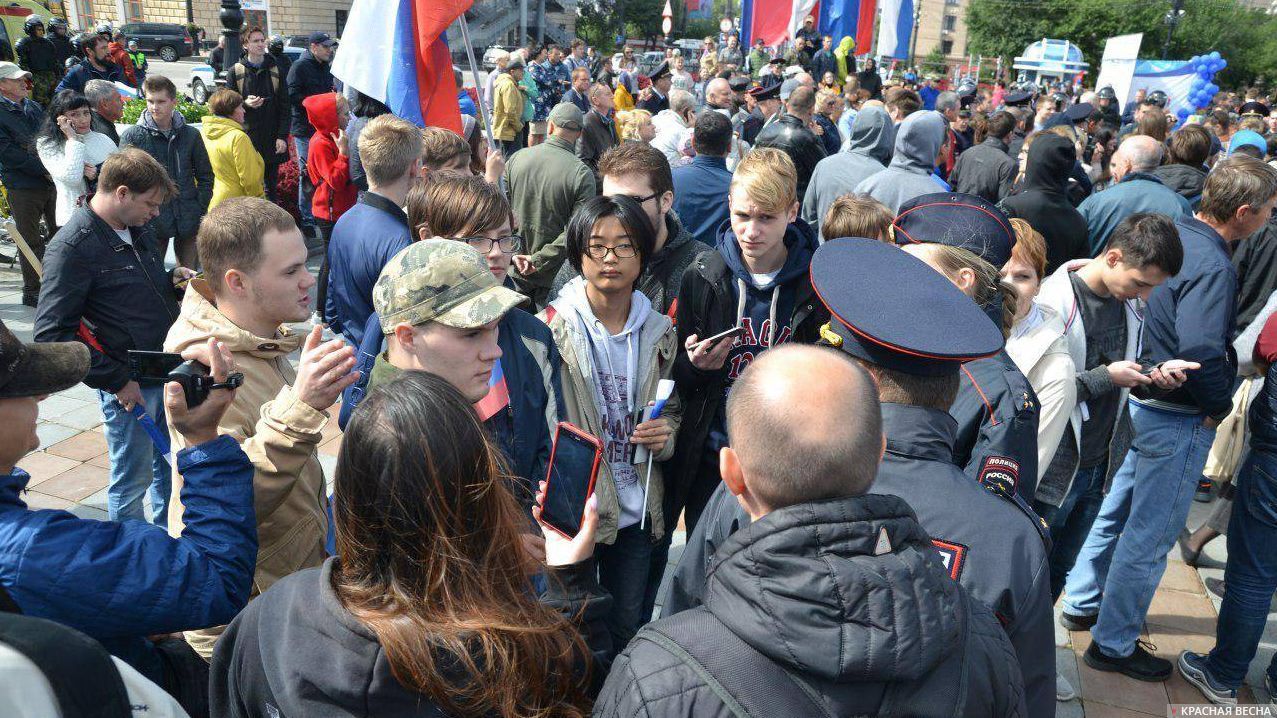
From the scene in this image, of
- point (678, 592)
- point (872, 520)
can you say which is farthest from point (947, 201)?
point (872, 520)

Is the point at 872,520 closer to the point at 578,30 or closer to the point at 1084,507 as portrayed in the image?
the point at 1084,507

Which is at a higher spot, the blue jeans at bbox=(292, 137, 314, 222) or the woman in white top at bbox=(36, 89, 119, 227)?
the woman in white top at bbox=(36, 89, 119, 227)

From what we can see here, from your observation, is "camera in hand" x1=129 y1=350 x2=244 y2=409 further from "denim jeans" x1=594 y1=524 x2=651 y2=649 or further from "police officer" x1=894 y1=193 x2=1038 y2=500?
"police officer" x1=894 y1=193 x2=1038 y2=500

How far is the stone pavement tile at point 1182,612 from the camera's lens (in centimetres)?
417

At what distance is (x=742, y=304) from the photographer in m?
3.38

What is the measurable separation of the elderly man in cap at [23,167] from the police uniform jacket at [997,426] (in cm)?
752

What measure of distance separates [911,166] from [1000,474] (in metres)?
3.83

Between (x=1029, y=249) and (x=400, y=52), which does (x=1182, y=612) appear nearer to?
(x=1029, y=249)

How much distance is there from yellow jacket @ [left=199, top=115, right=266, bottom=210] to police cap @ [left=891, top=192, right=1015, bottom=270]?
615cm

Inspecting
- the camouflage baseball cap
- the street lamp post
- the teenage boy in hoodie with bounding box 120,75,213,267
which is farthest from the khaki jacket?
the street lamp post

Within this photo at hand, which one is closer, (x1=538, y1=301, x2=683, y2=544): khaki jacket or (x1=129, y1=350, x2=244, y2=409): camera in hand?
(x1=129, y1=350, x2=244, y2=409): camera in hand

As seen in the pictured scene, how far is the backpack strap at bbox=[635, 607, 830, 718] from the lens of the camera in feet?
3.93

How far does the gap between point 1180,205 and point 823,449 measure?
4907mm

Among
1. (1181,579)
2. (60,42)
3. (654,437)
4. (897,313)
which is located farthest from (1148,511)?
(60,42)
